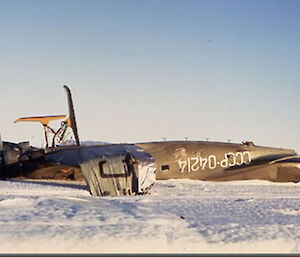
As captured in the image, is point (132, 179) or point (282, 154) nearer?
point (132, 179)

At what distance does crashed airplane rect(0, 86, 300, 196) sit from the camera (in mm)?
15352

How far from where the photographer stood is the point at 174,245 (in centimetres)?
561

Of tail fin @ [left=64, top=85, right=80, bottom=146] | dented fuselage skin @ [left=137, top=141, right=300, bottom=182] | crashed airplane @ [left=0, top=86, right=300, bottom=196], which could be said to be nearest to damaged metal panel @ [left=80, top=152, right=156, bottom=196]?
crashed airplane @ [left=0, top=86, right=300, bottom=196]

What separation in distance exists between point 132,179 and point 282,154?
9.94 metres

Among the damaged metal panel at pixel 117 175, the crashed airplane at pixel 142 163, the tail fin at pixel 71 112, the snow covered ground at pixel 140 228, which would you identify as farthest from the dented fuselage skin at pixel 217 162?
the snow covered ground at pixel 140 228

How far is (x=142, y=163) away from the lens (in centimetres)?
1616

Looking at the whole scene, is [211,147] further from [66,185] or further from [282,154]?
[66,185]

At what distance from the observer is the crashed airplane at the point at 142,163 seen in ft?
50.4

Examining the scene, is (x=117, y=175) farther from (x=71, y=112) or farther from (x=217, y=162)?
(x=71, y=112)

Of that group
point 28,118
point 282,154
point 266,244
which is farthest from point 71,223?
point 28,118

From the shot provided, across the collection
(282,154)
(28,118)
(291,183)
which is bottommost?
(291,183)

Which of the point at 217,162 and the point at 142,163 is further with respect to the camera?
the point at 217,162

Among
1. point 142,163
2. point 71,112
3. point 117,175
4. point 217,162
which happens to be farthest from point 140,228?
point 71,112

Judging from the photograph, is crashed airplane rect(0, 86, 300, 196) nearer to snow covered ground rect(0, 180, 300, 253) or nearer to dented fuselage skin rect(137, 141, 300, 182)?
dented fuselage skin rect(137, 141, 300, 182)
